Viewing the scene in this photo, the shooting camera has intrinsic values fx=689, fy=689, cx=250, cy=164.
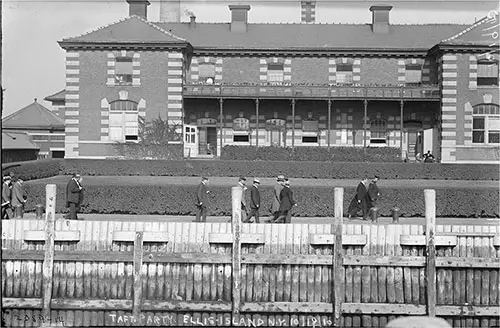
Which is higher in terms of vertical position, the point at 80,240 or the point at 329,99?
the point at 329,99

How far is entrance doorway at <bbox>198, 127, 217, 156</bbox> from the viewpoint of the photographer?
1770 inches

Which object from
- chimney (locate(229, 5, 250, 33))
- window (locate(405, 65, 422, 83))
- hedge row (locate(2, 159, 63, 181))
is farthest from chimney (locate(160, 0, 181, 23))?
hedge row (locate(2, 159, 63, 181))

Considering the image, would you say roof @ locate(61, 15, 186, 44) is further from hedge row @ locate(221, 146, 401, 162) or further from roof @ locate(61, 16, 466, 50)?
hedge row @ locate(221, 146, 401, 162)

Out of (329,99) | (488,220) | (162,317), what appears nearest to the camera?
(162,317)

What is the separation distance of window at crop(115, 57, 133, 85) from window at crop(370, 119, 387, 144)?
15880 millimetres

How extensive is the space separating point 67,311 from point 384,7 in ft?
125

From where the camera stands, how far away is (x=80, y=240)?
13.5m

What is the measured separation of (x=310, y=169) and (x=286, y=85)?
990cm

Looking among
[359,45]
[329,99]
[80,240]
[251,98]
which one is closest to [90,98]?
[251,98]

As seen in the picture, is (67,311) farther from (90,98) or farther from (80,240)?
(90,98)

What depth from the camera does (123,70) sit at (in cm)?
4278

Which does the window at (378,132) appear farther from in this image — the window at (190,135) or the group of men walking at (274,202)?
the group of men walking at (274,202)

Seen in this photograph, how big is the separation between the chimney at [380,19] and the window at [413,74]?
346cm

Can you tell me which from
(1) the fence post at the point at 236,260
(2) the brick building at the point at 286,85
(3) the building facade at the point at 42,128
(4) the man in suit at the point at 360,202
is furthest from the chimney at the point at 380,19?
(1) the fence post at the point at 236,260
